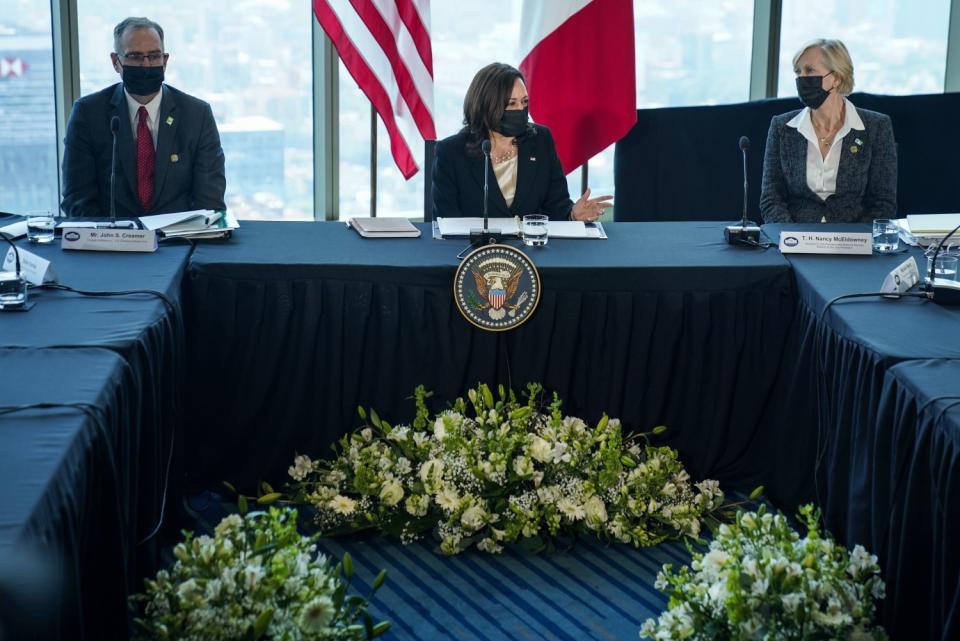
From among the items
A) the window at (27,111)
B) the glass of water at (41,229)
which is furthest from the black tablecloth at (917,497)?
the window at (27,111)

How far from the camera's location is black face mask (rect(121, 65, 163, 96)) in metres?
3.66

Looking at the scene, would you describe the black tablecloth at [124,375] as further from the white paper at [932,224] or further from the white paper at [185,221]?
the white paper at [932,224]

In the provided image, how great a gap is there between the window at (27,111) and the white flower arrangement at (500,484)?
8.63 ft

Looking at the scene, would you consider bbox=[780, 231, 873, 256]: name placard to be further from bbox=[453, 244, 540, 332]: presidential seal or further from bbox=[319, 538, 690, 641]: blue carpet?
bbox=[319, 538, 690, 641]: blue carpet

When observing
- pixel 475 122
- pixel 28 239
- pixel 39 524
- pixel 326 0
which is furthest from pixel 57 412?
pixel 326 0

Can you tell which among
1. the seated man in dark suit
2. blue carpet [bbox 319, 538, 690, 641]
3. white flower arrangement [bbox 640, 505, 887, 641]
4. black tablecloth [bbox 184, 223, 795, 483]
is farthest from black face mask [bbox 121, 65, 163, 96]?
white flower arrangement [bbox 640, 505, 887, 641]

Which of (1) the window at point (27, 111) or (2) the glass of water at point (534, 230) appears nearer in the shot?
(2) the glass of water at point (534, 230)

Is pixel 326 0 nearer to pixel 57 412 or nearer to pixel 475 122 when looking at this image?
pixel 475 122

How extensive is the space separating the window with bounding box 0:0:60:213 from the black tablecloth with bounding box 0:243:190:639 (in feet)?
6.62

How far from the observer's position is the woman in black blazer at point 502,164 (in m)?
3.63

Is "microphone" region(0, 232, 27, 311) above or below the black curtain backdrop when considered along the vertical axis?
below

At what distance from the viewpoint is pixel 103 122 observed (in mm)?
3748

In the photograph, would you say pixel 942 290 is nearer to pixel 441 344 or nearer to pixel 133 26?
pixel 441 344

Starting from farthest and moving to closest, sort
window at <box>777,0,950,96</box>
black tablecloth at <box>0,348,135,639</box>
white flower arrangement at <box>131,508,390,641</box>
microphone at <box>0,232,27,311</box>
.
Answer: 1. window at <box>777,0,950,96</box>
2. microphone at <box>0,232,27,311</box>
3. white flower arrangement at <box>131,508,390,641</box>
4. black tablecloth at <box>0,348,135,639</box>
